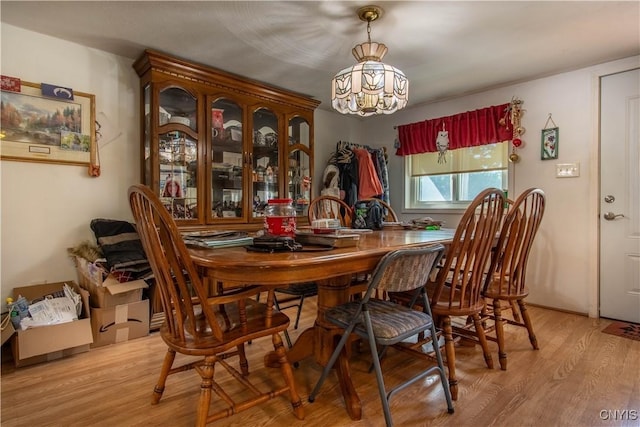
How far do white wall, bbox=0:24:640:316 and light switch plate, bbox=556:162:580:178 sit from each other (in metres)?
0.04

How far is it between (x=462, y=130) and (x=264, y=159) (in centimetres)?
203

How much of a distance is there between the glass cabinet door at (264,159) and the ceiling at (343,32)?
42 centimetres

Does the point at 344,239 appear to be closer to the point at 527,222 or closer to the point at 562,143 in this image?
the point at 527,222

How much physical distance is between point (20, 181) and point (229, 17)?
1.72 metres

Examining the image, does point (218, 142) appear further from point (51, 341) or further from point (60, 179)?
point (51, 341)

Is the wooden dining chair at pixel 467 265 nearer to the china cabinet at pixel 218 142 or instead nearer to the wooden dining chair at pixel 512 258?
the wooden dining chair at pixel 512 258

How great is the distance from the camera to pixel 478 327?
68.2 inches

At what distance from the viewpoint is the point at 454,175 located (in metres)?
3.64

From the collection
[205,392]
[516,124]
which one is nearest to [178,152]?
[205,392]

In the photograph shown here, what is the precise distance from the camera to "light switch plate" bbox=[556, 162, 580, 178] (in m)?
2.78

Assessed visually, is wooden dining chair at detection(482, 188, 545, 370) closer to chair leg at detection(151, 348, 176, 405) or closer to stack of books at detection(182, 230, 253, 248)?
stack of books at detection(182, 230, 253, 248)

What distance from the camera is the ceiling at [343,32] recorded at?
6.27 feet

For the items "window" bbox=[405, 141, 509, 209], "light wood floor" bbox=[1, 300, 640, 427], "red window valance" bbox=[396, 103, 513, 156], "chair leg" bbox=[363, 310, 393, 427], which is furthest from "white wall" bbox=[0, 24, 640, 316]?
"chair leg" bbox=[363, 310, 393, 427]

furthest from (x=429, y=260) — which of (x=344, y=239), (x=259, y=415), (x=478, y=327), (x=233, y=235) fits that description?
(x=259, y=415)
